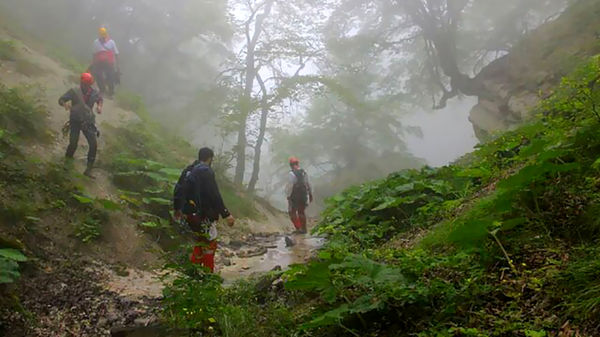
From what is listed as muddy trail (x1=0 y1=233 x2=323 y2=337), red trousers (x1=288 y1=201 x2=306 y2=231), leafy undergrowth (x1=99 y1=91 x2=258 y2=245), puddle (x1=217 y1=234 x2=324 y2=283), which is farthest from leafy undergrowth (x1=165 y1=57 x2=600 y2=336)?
red trousers (x1=288 y1=201 x2=306 y2=231)

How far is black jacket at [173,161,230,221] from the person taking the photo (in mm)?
5594

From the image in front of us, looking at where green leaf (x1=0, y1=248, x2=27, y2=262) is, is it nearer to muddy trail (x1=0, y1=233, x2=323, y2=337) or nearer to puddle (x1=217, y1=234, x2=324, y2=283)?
muddy trail (x1=0, y1=233, x2=323, y2=337)

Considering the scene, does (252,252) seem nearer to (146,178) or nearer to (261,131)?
(146,178)

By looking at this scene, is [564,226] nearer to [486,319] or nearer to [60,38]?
[486,319]

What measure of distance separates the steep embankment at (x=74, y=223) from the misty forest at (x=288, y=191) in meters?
0.04

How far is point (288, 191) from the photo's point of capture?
10.7 metres

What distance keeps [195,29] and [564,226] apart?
2167 centimetres

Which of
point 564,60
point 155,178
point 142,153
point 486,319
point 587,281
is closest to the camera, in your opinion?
point 587,281

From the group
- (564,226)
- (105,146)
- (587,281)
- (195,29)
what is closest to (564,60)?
(564,226)

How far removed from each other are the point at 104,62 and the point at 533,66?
16.2 m

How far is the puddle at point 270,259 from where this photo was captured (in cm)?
665

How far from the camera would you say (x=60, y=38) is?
17641 millimetres

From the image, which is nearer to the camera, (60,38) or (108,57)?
(108,57)

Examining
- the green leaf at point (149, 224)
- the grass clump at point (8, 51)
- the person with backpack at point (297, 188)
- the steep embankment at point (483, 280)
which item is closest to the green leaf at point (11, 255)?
the steep embankment at point (483, 280)
